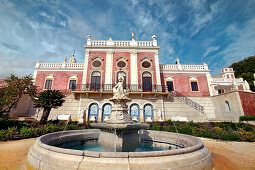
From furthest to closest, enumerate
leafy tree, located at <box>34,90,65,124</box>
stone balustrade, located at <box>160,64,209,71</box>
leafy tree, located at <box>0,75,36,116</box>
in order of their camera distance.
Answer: stone balustrade, located at <box>160,64,209,71</box>, leafy tree, located at <box>34,90,65,124</box>, leafy tree, located at <box>0,75,36,116</box>

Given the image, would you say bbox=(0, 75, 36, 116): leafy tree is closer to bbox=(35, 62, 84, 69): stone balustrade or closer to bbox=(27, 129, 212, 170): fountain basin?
bbox=(35, 62, 84, 69): stone balustrade

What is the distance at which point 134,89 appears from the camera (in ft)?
57.2

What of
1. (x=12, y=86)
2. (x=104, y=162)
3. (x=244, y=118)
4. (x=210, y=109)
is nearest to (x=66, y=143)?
(x=104, y=162)

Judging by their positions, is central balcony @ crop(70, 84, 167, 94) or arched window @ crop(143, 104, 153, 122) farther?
central balcony @ crop(70, 84, 167, 94)

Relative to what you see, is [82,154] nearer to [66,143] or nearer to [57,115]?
[66,143]

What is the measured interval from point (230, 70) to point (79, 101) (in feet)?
101

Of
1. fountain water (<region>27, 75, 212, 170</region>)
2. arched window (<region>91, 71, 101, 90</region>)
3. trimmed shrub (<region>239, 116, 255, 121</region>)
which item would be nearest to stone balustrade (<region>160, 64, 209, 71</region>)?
trimmed shrub (<region>239, 116, 255, 121</region>)

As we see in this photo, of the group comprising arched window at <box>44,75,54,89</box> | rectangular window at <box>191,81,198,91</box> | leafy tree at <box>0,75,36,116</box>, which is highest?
arched window at <box>44,75,54,89</box>

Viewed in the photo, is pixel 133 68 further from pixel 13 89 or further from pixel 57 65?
pixel 13 89

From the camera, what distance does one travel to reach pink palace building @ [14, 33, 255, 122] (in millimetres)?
16031

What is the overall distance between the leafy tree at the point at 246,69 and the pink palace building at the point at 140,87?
7.98 meters

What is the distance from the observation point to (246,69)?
97.9ft

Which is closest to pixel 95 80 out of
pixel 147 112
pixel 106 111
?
pixel 106 111

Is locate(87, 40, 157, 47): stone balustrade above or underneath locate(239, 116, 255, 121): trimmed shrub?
above
